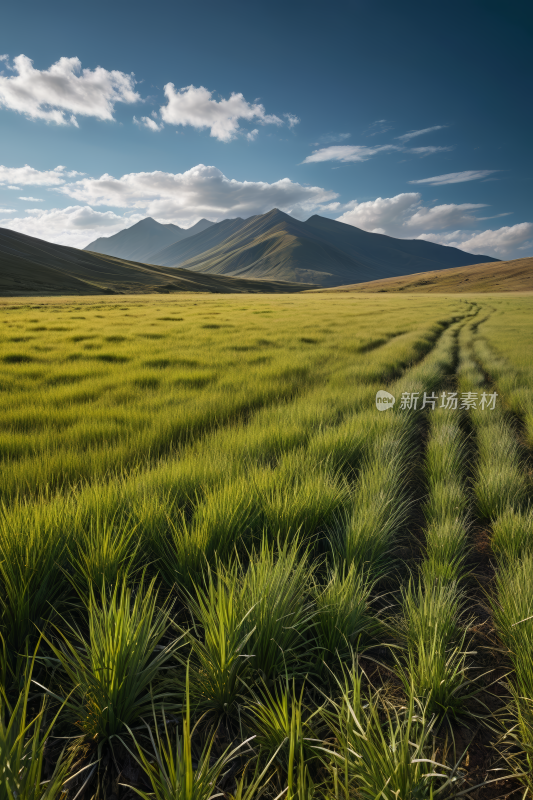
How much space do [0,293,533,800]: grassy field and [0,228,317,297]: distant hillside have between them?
63509 mm

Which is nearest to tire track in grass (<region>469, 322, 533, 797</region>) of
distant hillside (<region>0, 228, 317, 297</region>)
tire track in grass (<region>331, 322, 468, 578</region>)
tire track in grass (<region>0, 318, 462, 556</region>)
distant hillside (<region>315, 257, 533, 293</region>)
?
tire track in grass (<region>331, 322, 468, 578</region>)

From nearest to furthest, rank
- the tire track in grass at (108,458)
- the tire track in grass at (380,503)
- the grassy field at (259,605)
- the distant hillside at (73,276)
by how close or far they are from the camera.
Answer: the grassy field at (259,605)
the tire track in grass at (380,503)
the tire track in grass at (108,458)
the distant hillside at (73,276)

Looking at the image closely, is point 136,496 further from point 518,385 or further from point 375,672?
point 518,385

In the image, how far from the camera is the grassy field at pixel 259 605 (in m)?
1.05

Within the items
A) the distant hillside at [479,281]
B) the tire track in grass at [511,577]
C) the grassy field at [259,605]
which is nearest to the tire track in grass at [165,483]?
the grassy field at [259,605]

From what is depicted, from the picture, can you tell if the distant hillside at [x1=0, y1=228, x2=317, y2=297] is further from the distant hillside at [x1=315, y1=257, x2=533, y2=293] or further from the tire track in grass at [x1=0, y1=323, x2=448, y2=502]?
the tire track in grass at [x1=0, y1=323, x2=448, y2=502]

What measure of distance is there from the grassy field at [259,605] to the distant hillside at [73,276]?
6351cm

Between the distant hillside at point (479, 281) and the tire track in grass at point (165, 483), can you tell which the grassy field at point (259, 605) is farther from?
the distant hillside at point (479, 281)

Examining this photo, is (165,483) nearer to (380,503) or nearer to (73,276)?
(380,503)

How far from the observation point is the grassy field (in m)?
1.05

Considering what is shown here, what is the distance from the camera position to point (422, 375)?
7.02 metres

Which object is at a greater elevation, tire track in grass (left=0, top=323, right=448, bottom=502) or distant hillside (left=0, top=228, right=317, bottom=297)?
distant hillside (left=0, top=228, right=317, bottom=297)

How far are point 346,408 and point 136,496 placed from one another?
3.43m

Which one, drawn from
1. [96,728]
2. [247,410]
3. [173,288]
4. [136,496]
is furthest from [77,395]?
[173,288]
